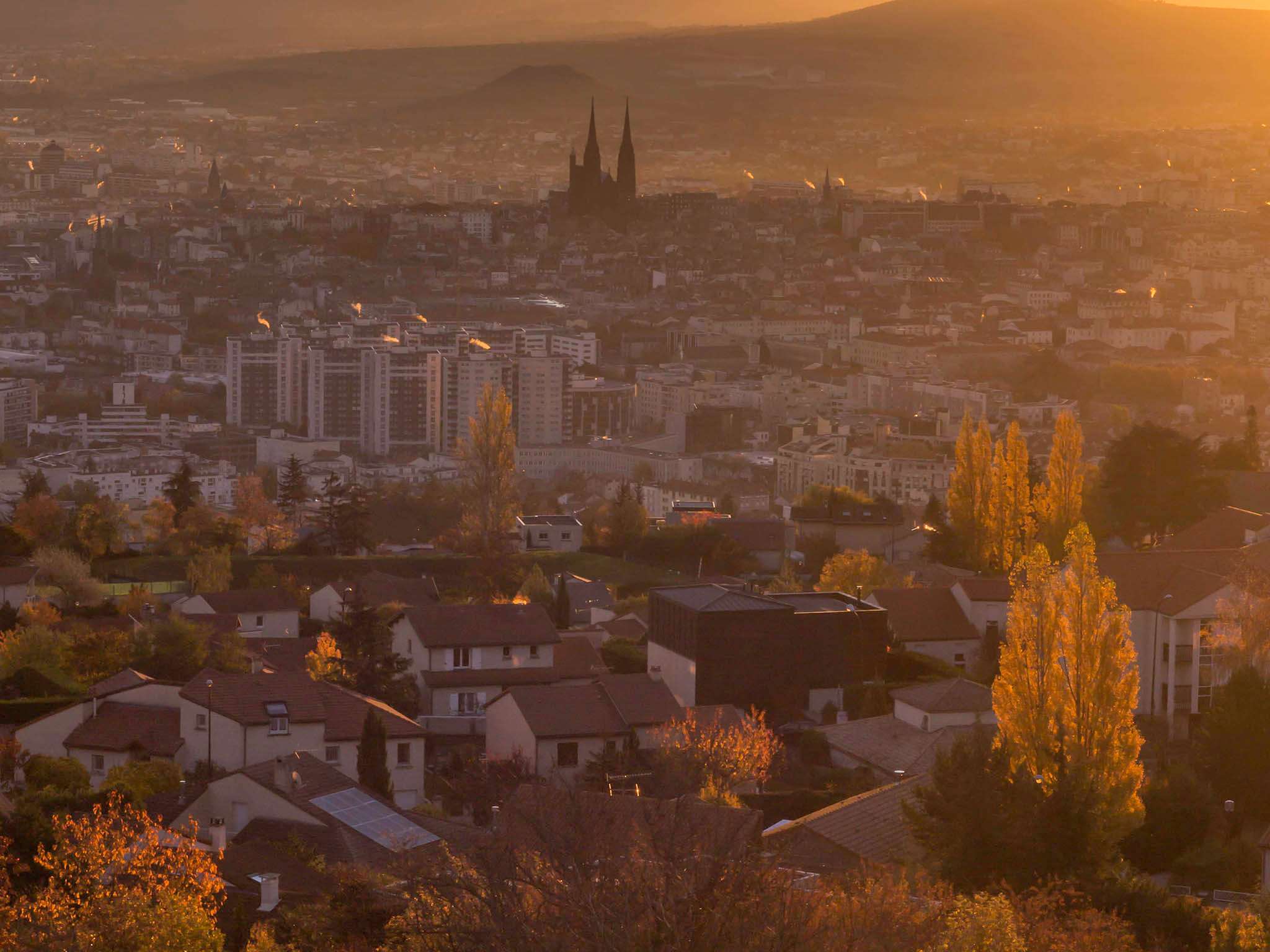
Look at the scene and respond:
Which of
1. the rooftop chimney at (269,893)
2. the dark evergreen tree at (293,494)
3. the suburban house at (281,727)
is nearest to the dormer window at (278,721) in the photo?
the suburban house at (281,727)

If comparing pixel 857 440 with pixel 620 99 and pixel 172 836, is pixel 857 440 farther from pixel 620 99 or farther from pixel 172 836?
pixel 620 99

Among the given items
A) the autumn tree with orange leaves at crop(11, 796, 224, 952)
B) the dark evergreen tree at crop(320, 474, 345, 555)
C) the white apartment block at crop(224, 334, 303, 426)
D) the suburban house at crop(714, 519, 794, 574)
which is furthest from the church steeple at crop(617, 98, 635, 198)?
the autumn tree with orange leaves at crop(11, 796, 224, 952)

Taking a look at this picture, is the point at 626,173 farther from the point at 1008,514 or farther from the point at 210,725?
the point at 210,725

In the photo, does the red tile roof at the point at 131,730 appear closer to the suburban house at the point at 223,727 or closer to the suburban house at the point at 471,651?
the suburban house at the point at 223,727

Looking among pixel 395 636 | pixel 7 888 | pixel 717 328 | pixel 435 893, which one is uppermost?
pixel 435 893

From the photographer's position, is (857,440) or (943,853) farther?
(857,440)

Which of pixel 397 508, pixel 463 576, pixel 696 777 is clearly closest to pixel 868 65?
pixel 397 508

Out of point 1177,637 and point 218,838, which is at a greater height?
point 218,838

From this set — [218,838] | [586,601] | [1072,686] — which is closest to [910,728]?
[1072,686]
